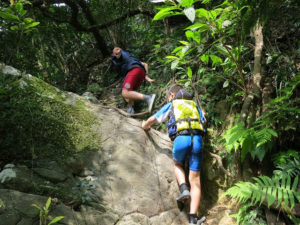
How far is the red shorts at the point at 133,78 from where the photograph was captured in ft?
16.8

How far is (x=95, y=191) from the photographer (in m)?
2.77

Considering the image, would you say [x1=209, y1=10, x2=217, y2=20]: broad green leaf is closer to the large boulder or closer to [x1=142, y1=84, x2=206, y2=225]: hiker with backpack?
[x1=142, y1=84, x2=206, y2=225]: hiker with backpack

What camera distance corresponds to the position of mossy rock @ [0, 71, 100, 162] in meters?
2.68

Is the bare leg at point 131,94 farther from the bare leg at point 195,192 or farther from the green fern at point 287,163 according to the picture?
the green fern at point 287,163

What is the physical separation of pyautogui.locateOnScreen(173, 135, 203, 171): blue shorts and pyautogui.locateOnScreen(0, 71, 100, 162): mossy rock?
1.24 m

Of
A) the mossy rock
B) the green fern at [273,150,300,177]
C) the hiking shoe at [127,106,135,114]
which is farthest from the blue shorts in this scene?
the hiking shoe at [127,106,135,114]

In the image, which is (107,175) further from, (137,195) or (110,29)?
(110,29)

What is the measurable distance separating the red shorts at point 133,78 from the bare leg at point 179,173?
2249 mm

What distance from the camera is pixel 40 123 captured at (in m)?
2.94

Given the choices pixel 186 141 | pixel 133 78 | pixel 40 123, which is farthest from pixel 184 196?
pixel 133 78

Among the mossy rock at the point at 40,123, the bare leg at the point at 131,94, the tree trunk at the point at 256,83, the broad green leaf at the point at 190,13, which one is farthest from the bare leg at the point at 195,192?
the broad green leaf at the point at 190,13

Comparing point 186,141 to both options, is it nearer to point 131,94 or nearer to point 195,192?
point 195,192

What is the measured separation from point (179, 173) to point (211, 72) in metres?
2.47

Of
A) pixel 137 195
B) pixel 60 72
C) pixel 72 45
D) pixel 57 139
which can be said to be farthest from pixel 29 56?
pixel 137 195
